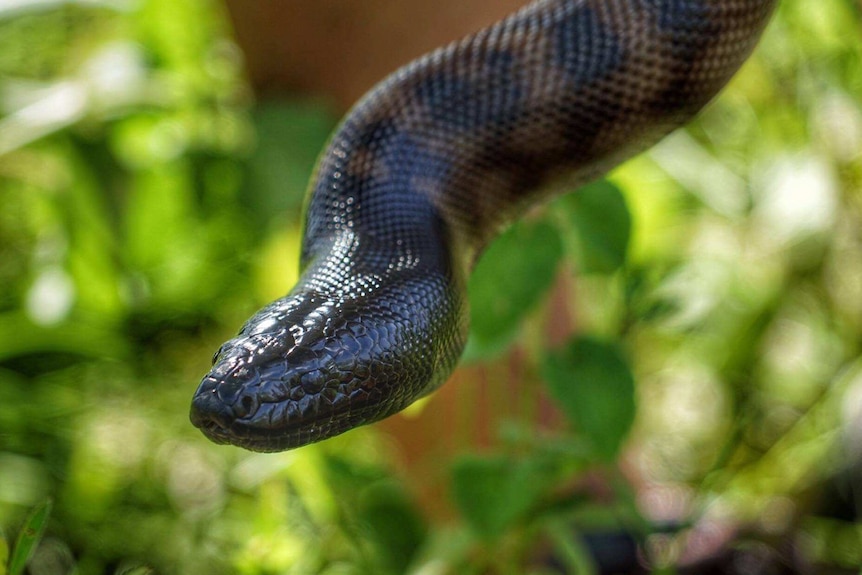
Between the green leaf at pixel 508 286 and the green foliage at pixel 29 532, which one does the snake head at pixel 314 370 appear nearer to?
the green foliage at pixel 29 532

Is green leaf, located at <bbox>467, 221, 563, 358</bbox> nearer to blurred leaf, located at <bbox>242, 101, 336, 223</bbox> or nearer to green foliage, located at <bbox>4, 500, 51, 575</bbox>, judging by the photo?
green foliage, located at <bbox>4, 500, 51, 575</bbox>

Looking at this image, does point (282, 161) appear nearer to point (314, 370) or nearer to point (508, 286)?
point (508, 286)

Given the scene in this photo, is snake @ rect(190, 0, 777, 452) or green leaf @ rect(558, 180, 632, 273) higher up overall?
snake @ rect(190, 0, 777, 452)

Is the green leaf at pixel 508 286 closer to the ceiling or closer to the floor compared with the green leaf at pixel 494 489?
closer to the ceiling

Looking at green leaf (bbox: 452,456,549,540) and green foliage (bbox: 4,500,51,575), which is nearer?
green foliage (bbox: 4,500,51,575)

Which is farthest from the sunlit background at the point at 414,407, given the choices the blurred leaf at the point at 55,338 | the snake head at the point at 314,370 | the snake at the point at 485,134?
the snake head at the point at 314,370

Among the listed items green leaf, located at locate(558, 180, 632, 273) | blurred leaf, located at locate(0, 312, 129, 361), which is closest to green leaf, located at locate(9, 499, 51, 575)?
green leaf, located at locate(558, 180, 632, 273)

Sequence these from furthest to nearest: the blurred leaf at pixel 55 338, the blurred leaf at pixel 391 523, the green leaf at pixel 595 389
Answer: the blurred leaf at pixel 55 338, the blurred leaf at pixel 391 523, the green leaf at pixel 595 389
